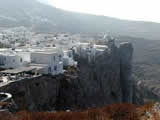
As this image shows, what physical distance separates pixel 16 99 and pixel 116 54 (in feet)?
84.5

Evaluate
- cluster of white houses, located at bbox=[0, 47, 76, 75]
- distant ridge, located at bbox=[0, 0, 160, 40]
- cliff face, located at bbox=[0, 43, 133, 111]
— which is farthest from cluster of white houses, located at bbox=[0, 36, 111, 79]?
distant ridge, located at bbox=[0, 0, 160, 40]

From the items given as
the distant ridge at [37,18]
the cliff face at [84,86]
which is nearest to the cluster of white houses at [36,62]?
the cliff face at [84,86]

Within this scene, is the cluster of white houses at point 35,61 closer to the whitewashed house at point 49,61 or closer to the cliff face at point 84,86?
the whitewashed house at point 49,61

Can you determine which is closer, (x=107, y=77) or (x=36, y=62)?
(x=36, y=62)

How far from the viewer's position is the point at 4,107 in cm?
1789

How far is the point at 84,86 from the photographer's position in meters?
38.6

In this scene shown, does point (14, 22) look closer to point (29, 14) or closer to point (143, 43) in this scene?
point (29, 14)

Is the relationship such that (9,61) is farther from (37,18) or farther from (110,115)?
(37,18)

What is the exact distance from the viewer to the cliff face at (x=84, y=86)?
28434mm

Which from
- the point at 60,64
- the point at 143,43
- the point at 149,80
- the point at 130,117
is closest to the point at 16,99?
the point at 60,64

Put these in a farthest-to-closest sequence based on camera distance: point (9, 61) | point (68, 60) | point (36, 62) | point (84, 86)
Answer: point (68, 60), point (84, 86), point (36, 62), point (9, 61)

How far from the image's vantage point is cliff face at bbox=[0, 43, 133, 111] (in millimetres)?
28434

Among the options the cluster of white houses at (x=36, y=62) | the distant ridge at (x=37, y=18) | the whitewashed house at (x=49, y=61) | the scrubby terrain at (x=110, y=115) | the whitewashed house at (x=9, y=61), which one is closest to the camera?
the scrubby terrain at (x=110, y=115)

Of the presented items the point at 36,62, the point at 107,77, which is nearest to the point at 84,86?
the point at 36,62
